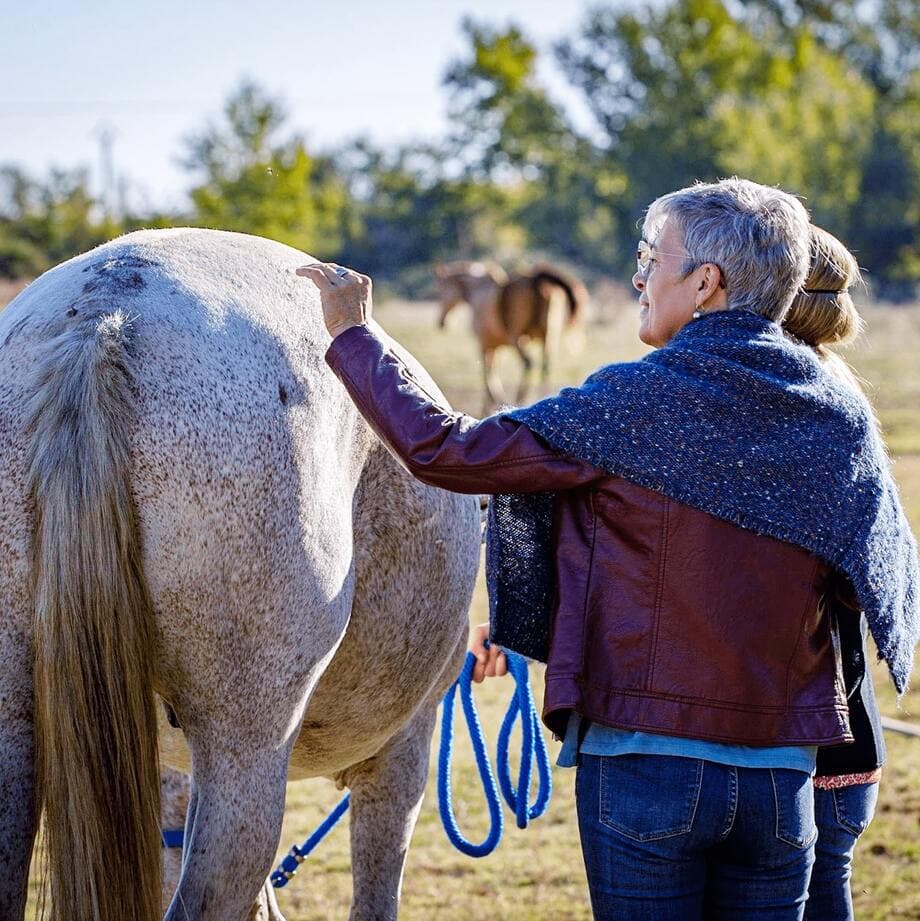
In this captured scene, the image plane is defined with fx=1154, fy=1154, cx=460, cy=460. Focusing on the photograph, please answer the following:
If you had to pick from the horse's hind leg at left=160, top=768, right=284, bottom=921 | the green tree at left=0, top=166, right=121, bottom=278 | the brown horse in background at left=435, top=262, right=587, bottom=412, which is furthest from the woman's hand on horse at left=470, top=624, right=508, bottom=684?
the green tree at left=0, top=166, right=121, bottom=278

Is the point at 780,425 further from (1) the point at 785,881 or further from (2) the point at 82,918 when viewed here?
(2) the point at 82,918

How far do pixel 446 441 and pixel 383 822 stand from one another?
4.16ft

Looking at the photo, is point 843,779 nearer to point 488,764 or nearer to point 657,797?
point 657,797

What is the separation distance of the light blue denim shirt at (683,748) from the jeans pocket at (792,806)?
0.01 meters

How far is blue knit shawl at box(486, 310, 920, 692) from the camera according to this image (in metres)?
1.64

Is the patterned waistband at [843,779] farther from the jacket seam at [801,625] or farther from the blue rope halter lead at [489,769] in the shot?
the blue rope halter lead at [489,769]

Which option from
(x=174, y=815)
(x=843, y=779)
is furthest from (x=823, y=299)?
(x=174, y=815)

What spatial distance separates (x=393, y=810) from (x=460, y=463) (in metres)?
1.24

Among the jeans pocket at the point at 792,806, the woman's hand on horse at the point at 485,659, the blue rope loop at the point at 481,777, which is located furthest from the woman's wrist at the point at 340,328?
the blue rope loop at the point at 481,777

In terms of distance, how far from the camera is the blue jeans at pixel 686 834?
5.48 ft

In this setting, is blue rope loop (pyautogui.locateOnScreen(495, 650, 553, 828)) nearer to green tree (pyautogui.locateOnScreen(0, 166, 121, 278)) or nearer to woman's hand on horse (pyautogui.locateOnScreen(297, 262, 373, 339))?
woman's hand on horse (pyautogui.locateOnScreen(297, 262, 373, 339))

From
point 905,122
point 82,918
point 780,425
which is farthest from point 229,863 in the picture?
point 905,122

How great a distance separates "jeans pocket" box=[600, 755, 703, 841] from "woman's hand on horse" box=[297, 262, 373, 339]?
2.57ft

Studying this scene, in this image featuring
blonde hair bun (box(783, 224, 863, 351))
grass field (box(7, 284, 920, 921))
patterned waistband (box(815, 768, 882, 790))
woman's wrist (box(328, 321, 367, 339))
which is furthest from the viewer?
grass field (box(7, 284, 920, 921))
